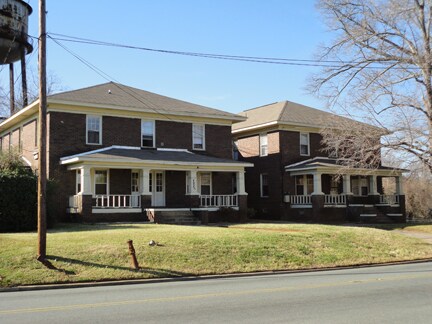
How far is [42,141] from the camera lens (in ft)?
48.2

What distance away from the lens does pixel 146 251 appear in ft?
A: 51.6

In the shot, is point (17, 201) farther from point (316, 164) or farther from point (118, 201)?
point (316, 164)

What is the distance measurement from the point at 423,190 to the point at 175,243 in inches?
1430

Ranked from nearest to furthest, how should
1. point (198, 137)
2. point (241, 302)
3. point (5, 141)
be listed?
point (241, 302), point (198, 137), point (5, 141)

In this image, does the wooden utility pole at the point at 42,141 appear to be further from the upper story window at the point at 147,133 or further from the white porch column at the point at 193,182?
the upper story window at the point at 147,133

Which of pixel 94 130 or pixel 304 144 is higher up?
pixel 94 130

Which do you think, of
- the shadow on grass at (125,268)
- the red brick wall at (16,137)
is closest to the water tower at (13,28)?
the red brick wall at (16,137)

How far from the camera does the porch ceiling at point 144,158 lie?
25.6 m

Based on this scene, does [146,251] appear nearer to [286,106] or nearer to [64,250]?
[64,250]

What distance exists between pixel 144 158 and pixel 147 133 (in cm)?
330

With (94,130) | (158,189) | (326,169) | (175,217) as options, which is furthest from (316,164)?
(94,130)

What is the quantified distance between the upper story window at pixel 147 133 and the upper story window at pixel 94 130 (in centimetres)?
268

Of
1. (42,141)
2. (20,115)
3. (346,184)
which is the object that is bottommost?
(346,184)

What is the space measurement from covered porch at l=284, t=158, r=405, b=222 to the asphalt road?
19.0 m
